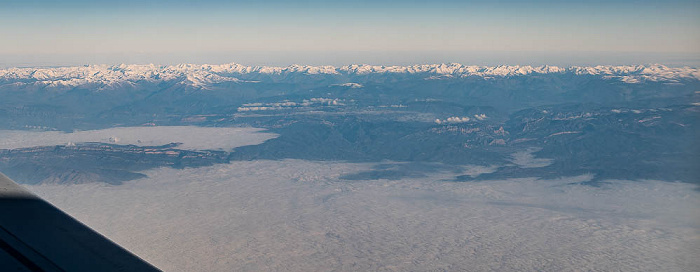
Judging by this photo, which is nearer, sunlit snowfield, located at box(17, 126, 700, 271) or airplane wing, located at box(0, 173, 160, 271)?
airplane wing, located at box(0, 173, 160, 271)

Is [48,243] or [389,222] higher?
[48,243]

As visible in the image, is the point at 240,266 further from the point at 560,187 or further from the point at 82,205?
the point at 560,187

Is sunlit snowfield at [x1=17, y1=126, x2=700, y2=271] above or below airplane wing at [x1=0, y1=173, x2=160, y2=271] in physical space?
below

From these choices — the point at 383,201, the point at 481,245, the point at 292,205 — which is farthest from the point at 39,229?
the point at 383,201

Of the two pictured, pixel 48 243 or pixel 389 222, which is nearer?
pixel 48 243
